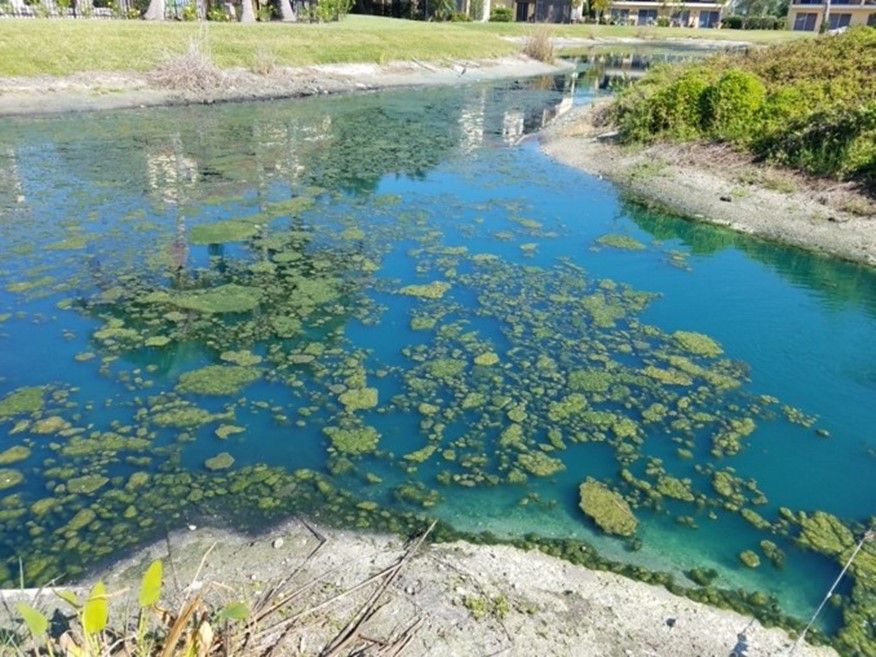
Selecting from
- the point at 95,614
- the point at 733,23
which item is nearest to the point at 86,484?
the point at 95,614

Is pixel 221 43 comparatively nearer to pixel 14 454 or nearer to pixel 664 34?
pixel 14 454

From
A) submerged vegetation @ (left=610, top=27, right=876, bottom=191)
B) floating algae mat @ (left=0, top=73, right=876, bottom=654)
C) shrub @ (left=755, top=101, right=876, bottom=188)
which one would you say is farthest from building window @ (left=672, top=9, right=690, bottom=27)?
floating algae mat @ (left=0, top=73, right=876, bottom=654)

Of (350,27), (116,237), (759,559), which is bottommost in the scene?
(759,559)

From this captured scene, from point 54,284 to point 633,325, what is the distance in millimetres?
7776

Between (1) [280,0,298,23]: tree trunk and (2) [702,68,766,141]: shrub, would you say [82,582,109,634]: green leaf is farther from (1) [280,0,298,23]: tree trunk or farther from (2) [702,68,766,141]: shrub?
(1) [280,0,298,23]: tree trunk

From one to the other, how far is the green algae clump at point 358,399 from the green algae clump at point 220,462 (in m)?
1.27

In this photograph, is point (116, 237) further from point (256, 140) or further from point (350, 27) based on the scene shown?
point (350, 27)

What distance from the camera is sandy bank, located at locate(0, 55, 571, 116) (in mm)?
20938

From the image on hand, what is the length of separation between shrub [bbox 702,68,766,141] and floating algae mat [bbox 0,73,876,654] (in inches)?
180

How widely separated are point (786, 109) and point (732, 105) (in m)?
1.20

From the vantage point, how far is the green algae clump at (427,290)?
935cm

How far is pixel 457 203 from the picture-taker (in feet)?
44.6

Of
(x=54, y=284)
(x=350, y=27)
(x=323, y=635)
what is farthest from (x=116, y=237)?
(x=350, y=27)

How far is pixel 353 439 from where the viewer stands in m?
6.36
